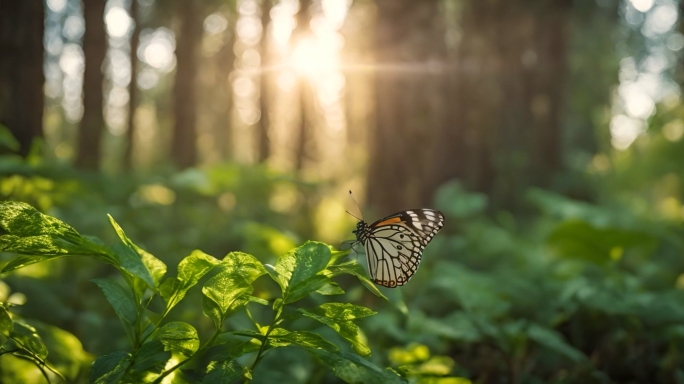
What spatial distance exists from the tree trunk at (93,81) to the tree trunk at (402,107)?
5488 millimetres

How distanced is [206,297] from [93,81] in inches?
375

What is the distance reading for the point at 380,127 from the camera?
656cm

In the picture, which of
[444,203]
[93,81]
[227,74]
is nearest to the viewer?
[444,203]

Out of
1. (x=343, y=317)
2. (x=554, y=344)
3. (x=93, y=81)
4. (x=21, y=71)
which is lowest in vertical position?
(x=343, y=317)

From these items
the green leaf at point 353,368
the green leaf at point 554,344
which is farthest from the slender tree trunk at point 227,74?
the green leaf at point 353,368

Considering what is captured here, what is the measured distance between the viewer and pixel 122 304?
1.29m

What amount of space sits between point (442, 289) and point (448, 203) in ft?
6.25

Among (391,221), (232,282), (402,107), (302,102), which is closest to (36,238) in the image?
(232,282)

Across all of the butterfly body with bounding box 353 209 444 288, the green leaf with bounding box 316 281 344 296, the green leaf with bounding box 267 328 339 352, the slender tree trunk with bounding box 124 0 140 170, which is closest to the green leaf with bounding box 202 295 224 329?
the green leaf with bounding box 267 328 339 352

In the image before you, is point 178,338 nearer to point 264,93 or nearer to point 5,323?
point 5,323

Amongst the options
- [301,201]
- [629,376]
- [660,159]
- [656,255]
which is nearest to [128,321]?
[629,376]

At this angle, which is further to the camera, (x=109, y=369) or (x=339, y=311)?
(x=339, y=311)

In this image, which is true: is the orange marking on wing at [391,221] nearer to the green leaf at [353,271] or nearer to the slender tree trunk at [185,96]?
the green leaf at [353,271]

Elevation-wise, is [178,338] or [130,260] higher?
[130,260]
